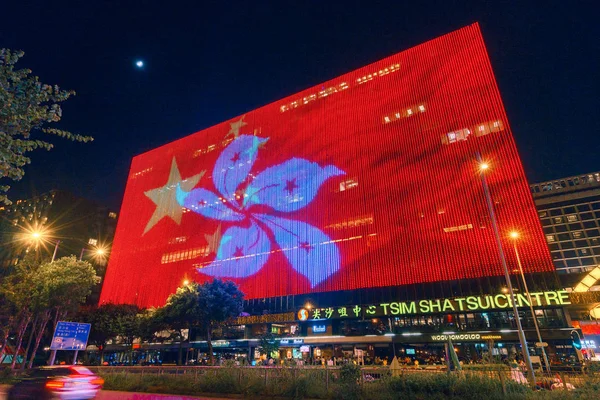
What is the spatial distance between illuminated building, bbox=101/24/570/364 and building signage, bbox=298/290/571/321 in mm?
264

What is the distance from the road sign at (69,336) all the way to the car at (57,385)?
26.5ft

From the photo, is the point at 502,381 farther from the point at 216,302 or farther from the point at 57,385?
the point at 216,302

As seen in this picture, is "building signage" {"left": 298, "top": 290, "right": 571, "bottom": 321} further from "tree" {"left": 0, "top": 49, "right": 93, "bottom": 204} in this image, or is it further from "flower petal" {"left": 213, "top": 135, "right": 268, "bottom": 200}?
"tree" {"left": 0, "top": 49, "right": 93, "bottom": 204}

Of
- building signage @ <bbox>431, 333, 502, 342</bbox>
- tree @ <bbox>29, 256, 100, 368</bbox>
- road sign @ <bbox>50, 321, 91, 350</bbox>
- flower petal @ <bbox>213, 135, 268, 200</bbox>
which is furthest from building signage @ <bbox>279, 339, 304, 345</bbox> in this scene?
road sign @ <bbox>50, 321, 91, 350</bbox>

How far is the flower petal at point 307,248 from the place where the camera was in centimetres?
4656

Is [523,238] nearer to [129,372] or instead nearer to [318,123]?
[318,123]

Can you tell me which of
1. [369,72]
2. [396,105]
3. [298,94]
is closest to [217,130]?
[298,94]

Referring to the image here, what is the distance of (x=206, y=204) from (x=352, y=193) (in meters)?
30.0

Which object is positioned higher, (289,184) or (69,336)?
(289,184)

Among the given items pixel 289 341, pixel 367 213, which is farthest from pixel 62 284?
pixel 367 213

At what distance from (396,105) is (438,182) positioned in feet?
46.5

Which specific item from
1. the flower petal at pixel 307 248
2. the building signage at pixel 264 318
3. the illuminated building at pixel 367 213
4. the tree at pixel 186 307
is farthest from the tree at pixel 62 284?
the flower petal at pixel 307 248

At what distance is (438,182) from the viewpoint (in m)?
41.8

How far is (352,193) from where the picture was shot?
4806cm
